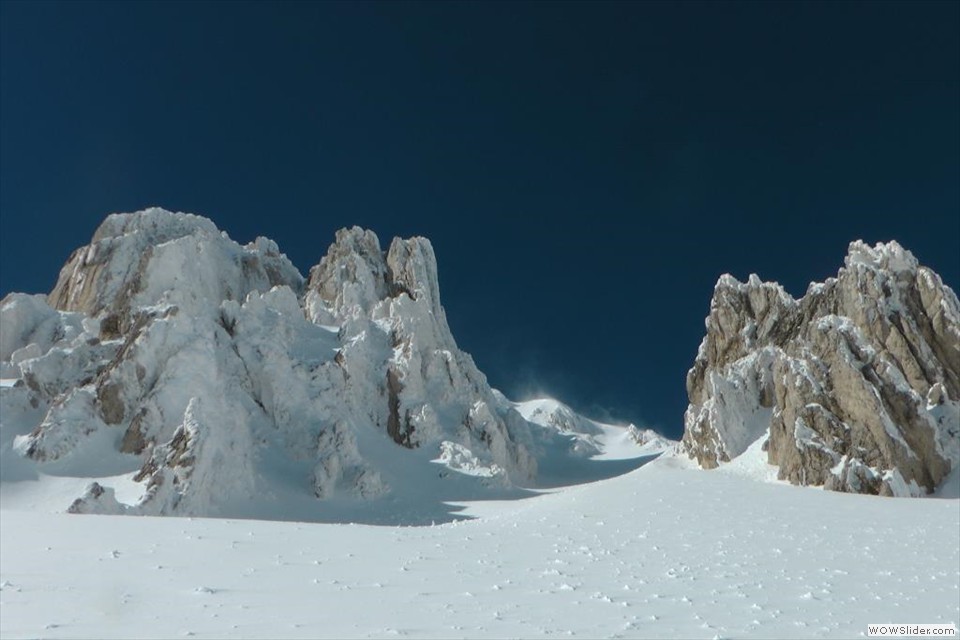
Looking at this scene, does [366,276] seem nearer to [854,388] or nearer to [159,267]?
[159,267]

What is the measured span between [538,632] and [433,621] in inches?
61.3

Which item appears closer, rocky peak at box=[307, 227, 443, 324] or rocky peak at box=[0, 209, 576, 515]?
rocky peak at box=[0, 209, 576, 515]

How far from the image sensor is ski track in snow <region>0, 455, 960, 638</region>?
34.3 feet

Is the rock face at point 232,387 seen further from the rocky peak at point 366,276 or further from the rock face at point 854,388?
the rock face at point 854,388

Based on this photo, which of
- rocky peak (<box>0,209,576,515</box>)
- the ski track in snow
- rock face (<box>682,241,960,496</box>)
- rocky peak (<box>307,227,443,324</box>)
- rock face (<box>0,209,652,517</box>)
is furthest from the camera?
rocky peak (<box>307,227,443,324</box>)

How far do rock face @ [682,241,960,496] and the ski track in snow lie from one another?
12212 millimetres

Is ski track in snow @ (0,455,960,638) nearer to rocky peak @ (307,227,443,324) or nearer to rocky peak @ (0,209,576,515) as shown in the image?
rocky peak @ (0,209,576,515)

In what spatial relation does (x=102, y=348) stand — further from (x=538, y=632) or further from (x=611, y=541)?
(x=538, y=632)

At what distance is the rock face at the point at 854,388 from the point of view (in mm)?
34719

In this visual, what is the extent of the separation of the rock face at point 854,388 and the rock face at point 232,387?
16853 millimetres

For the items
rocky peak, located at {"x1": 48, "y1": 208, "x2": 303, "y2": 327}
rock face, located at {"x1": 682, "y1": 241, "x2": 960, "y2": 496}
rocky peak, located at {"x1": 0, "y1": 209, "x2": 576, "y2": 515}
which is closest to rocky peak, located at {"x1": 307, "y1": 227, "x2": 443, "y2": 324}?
rocky peak, located at {"x1": 0, "y1": 209, "x2": 576, "y2": 515}

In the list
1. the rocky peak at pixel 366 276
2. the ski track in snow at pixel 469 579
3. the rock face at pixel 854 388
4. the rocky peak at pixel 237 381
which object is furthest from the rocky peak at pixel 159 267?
the ski track in snow at pixel 469 579

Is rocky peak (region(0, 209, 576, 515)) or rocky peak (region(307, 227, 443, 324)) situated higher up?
rocky peak (region(307, 227, 443, 324))

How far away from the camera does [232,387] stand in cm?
4669
